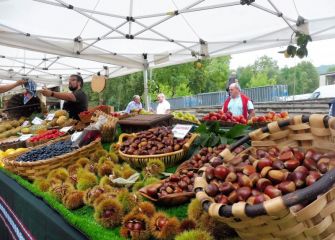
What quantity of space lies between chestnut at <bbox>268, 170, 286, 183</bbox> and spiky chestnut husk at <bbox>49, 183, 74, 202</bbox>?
1.14 m

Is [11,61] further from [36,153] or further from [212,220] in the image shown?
[212,220]

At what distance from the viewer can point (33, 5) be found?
5492 mm

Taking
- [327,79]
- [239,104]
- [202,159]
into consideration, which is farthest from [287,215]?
[327,79]

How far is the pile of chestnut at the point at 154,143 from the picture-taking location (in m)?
2.02

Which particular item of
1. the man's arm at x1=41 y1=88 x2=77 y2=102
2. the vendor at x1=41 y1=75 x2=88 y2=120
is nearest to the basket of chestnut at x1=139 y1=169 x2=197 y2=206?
the man's arm at x1=41 y1=88 x2=77 y2=102

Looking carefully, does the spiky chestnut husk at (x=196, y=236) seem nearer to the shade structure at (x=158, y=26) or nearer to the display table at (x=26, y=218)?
the display table at (x=26, y=218)

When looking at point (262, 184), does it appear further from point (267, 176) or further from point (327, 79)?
point (327, 79)

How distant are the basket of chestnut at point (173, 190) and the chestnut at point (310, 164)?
0.53 metres

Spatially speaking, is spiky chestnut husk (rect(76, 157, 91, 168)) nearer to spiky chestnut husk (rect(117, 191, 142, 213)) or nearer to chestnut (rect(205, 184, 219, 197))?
spiky chestnut husk (rect(117, 191, 142, 213))

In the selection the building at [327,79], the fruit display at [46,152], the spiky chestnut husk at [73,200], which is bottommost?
the spiky chestnut husk at [73,200]

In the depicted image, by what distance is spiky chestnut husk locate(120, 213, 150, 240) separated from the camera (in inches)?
45.7

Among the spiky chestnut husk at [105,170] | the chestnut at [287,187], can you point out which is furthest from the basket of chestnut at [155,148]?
the chestnut at [287,187]

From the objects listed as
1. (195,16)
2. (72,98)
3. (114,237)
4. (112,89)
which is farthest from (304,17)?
(112,89)

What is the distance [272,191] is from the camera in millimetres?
857
